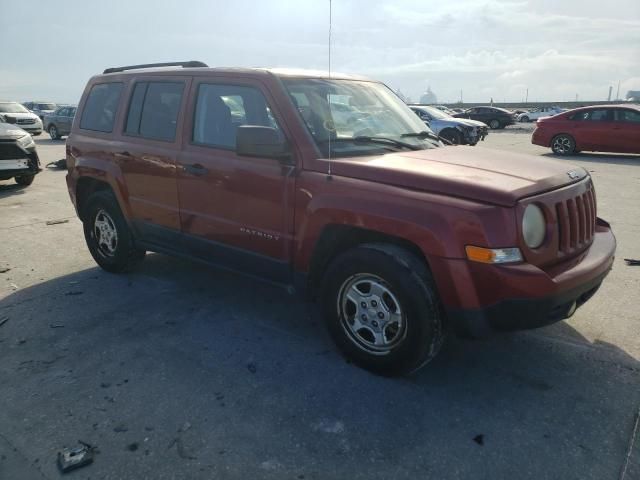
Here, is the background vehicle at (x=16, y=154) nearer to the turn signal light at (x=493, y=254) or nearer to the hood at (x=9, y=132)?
the hood at (x=9, y=132)

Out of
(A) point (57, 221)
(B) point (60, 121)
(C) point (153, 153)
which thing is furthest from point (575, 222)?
(B) point (60, 121)

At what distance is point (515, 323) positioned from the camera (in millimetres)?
2738

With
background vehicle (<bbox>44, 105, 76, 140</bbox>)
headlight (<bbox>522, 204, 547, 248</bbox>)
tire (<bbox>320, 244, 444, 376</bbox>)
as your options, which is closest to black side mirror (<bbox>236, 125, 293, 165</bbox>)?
tire (<bbox>320, 244, 444, 376</bbox>)

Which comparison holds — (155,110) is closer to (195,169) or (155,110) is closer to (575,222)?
(195,169)

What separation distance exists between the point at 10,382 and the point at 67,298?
1.43m

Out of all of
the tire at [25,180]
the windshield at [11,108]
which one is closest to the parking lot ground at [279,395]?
the tire at [25,180]

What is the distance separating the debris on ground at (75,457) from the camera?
7.98 feet

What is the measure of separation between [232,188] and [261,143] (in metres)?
0.60

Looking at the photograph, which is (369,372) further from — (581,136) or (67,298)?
(581,136)

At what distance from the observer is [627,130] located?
14.2 metres

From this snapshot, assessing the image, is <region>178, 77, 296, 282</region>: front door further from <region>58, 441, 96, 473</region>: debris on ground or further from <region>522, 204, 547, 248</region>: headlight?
<region>58, 441, 96, 473</region>: debris on ground

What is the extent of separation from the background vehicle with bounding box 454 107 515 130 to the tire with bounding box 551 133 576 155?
16.4 meters

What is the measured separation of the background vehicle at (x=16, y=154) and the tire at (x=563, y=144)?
13.9 metres

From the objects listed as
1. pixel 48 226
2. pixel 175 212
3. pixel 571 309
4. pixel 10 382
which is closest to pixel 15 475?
pixel 10 382
